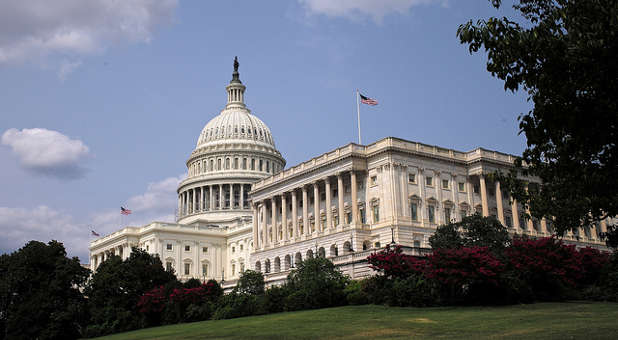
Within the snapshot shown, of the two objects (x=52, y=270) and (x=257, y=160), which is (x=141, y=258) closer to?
(x=52, y=270)

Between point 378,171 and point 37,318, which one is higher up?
point 378,171

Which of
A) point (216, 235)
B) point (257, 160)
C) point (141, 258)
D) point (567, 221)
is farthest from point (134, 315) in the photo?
point (257, 160)

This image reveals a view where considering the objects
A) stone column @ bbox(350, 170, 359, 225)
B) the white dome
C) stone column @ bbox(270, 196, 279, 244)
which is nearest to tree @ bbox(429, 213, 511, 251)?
stone column @ bbox(350, 170, 359, 225)

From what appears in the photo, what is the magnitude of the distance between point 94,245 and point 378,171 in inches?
3327

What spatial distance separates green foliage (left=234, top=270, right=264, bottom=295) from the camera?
68938 mm

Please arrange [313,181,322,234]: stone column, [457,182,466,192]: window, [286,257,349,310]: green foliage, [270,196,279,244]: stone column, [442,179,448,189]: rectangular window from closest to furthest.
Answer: [286,257,349,310]: green foliage → [442,179,448,189]: rectangular window → [457,182,466,192]: window → [313,181,322,234]: stone column → [270,196,279,244]: stone column

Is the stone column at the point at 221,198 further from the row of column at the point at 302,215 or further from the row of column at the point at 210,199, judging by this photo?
the row of column at the point at 302,215

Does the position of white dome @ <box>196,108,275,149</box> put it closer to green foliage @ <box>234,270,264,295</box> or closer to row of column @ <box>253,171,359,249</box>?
row of column @ <box>253,171,359,249</box>

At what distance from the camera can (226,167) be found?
158 meters

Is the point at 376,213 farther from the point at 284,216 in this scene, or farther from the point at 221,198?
the point at 221,198

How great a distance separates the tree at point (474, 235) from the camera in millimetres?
63625

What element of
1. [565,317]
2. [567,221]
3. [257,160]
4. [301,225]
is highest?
[257,160]

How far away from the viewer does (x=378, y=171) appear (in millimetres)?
86188

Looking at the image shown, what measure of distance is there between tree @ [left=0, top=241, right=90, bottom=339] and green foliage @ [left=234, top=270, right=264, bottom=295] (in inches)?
682
